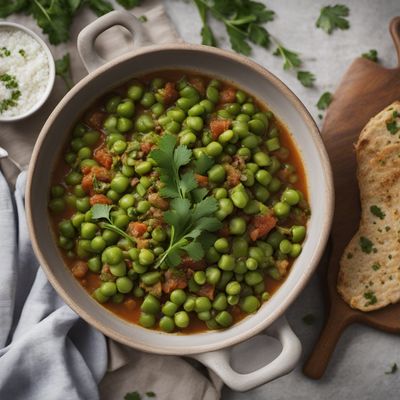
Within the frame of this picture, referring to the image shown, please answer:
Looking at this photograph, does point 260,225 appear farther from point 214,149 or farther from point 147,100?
point 147,100

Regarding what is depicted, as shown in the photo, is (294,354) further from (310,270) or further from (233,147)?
(233,147)

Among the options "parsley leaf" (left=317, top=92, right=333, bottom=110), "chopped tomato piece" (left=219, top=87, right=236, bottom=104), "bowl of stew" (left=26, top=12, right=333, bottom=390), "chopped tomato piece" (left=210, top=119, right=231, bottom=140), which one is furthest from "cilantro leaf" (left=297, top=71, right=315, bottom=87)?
"chopped tomato piece" (left=210, top=119, right=231, bottom=140)

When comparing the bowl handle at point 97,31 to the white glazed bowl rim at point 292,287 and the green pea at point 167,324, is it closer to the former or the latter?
the white glazed bowl rim at point 292,287

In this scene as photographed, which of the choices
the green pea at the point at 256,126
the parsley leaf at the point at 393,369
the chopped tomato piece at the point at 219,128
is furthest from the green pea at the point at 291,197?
the parsley leaf at the point at 393,369

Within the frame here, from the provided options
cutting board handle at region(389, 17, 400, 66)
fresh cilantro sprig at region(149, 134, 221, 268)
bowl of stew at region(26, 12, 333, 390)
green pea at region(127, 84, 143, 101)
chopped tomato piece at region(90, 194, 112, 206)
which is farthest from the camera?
cutting board handle at region(389, 17, 400, 66)

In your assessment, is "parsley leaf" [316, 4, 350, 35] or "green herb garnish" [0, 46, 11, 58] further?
"parsley leaf" [316, 4, 350, 35]

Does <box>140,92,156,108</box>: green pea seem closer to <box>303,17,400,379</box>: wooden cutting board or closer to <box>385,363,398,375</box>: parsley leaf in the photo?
<box>303,17,400,379</box>: wooden cutting board

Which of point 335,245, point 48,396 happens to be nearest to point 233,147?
point 335,245
